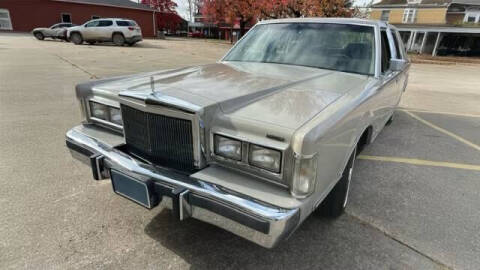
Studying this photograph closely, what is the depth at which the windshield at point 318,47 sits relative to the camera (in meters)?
3.22

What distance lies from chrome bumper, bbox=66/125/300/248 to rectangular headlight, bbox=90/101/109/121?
1.69ft

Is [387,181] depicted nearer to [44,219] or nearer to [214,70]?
[214,70]

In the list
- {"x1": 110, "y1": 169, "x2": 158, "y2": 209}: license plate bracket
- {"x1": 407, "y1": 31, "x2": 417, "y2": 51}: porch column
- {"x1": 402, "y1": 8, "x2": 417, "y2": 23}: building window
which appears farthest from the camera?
{"x1": 402, "y1": 8, "x2": 417, "y2": 23}: building window

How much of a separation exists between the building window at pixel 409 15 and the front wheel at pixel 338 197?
126 ft

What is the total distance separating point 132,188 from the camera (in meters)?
2.05

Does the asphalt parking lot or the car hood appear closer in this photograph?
the car hood

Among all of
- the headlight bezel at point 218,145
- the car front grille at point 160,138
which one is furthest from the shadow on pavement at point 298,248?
the headlight bezel at point 218,145

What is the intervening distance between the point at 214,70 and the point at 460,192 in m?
2.96

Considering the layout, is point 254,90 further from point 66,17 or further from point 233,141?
point 66,17

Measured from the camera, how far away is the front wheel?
8.07ft

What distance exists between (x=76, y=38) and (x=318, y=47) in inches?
928

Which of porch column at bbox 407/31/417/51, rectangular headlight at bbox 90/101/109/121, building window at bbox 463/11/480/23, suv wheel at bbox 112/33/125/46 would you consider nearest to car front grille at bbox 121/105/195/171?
rectangular headlight at bbox 90/101/109/121

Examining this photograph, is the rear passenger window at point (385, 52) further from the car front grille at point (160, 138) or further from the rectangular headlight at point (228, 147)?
the car front grille at point (160, 138)

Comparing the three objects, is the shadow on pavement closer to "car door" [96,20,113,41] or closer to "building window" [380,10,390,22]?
"car door" [96,20,113,41]
